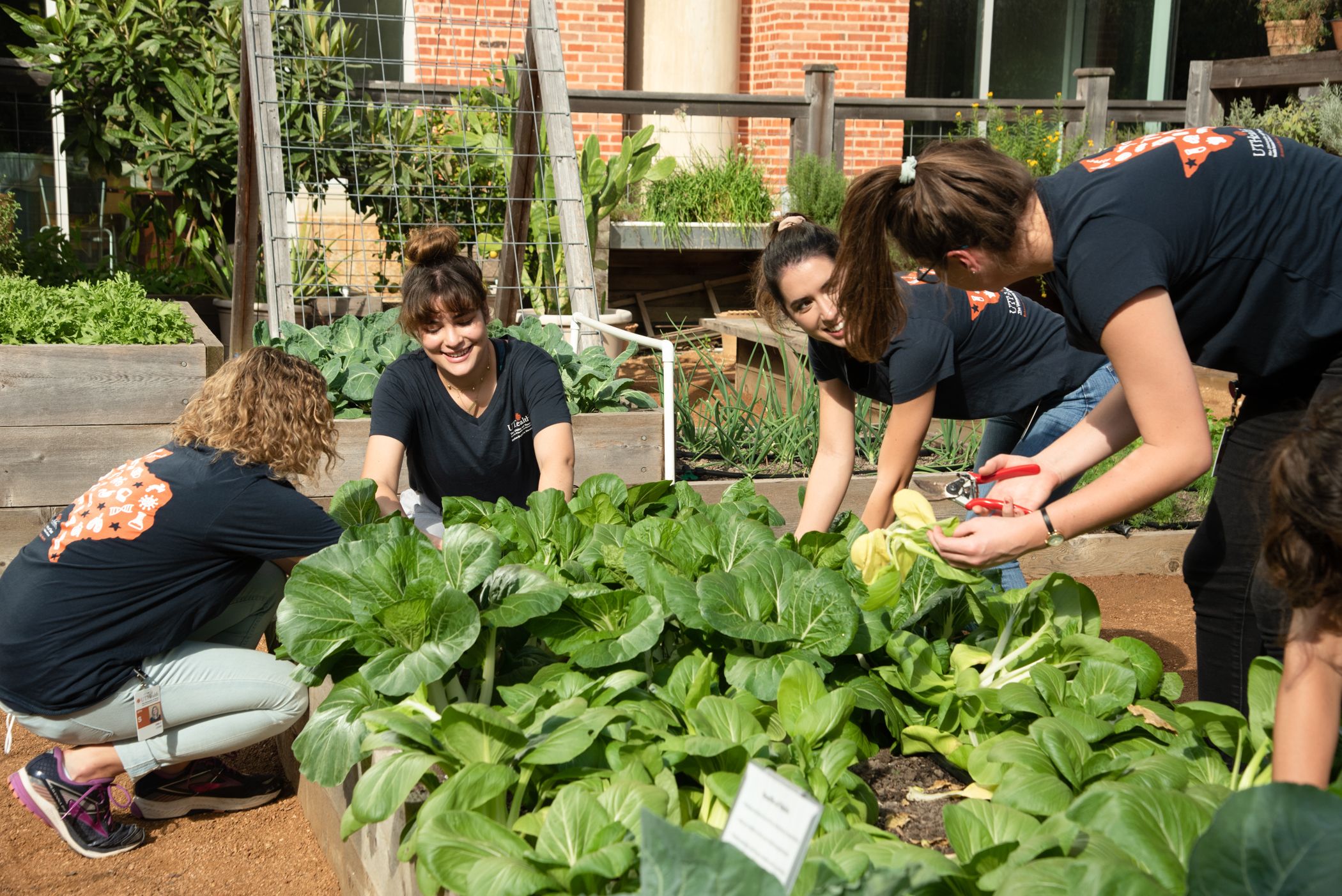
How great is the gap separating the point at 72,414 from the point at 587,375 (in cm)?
178

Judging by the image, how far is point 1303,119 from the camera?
7.20 m

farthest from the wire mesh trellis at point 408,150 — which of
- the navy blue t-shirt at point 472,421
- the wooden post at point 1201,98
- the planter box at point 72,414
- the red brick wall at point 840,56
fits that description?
the wooden post at point 1201,98

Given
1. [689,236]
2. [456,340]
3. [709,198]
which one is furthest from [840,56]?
[456,340]

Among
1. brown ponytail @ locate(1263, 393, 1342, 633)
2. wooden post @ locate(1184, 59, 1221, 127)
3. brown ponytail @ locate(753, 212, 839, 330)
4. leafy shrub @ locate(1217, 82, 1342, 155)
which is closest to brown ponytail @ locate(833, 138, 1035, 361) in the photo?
brown ponytail @ locate(753, 212, 839, 330)

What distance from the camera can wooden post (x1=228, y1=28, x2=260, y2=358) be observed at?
200 inches

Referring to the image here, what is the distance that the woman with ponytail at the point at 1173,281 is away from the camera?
165 cm

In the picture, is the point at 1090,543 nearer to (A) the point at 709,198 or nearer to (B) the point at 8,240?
(A) the point at 709,198

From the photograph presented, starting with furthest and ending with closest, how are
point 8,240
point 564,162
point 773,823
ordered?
point 8,240 → point 564,162 → point 773,823

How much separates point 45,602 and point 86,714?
0.27m

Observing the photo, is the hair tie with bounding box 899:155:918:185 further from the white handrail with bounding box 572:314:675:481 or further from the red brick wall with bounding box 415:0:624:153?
the red brick wall with bounding box 415:0:624:153

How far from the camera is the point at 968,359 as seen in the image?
2.87 metres

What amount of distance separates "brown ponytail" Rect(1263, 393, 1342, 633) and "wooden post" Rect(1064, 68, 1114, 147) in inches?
312

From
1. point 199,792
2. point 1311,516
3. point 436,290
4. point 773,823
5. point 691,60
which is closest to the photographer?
point 773,823

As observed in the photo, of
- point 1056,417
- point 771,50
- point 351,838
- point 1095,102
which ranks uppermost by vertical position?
point 771,50
